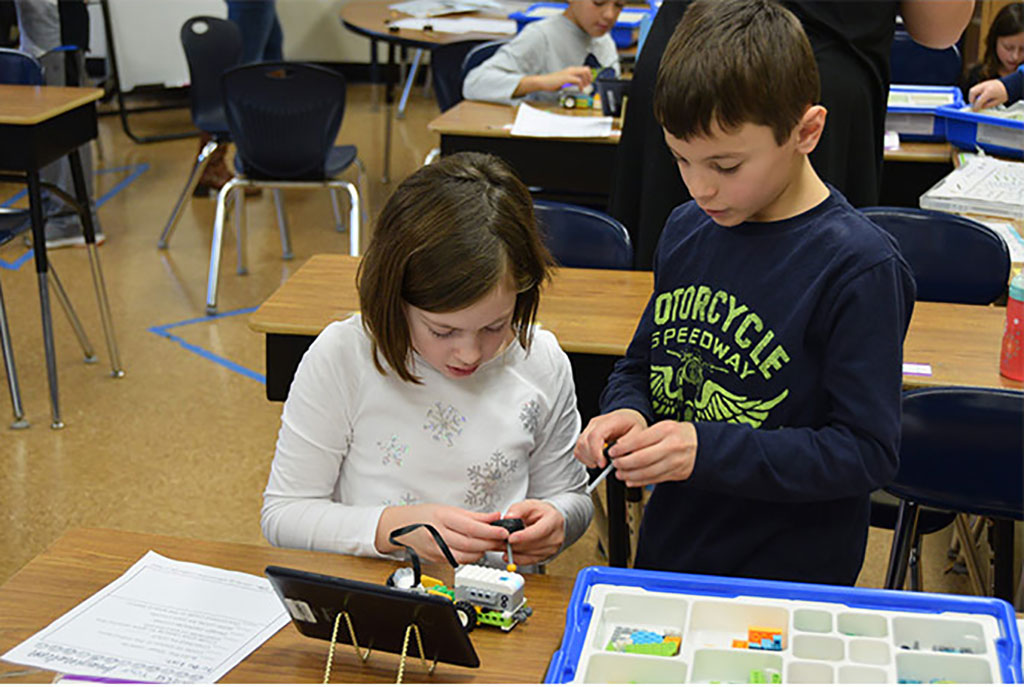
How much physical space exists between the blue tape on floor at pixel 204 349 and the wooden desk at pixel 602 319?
135 centimetres

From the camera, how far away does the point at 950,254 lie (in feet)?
8.20

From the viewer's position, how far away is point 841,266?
125 cm

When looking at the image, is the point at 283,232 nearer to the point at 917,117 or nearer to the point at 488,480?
the point at 917,117

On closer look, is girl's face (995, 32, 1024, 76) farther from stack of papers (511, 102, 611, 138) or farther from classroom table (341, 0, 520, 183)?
classroom table (341, 0, 520, 183)

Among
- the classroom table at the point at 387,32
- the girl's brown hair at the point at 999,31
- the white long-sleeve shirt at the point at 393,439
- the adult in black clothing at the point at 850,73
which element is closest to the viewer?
the white long-sleeve shirt at the point at 393,439

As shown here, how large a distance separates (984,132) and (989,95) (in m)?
0.13

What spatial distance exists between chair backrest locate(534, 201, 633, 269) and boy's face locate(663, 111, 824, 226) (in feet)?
4.16

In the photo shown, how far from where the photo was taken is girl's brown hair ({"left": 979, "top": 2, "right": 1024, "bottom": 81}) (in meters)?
4.16

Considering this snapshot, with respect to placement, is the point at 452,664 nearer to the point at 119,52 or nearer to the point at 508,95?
the point at 508,95

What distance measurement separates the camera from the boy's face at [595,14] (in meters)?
3.93

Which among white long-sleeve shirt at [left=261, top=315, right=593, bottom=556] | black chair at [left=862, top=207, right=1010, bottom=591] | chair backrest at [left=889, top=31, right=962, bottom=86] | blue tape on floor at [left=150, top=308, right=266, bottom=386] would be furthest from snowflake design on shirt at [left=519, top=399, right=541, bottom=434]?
chair backrest at [left=889, top=31, right=962, bottom=86]

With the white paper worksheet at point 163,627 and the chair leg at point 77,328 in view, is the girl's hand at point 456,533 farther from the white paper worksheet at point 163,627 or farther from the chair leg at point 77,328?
the chair leg at point 77,328

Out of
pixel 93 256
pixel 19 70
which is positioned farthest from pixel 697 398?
pixel 19 70

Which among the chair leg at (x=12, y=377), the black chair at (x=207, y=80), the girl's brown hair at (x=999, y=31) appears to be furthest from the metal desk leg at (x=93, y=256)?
the girl's brown hair at (x=999, y=31)
